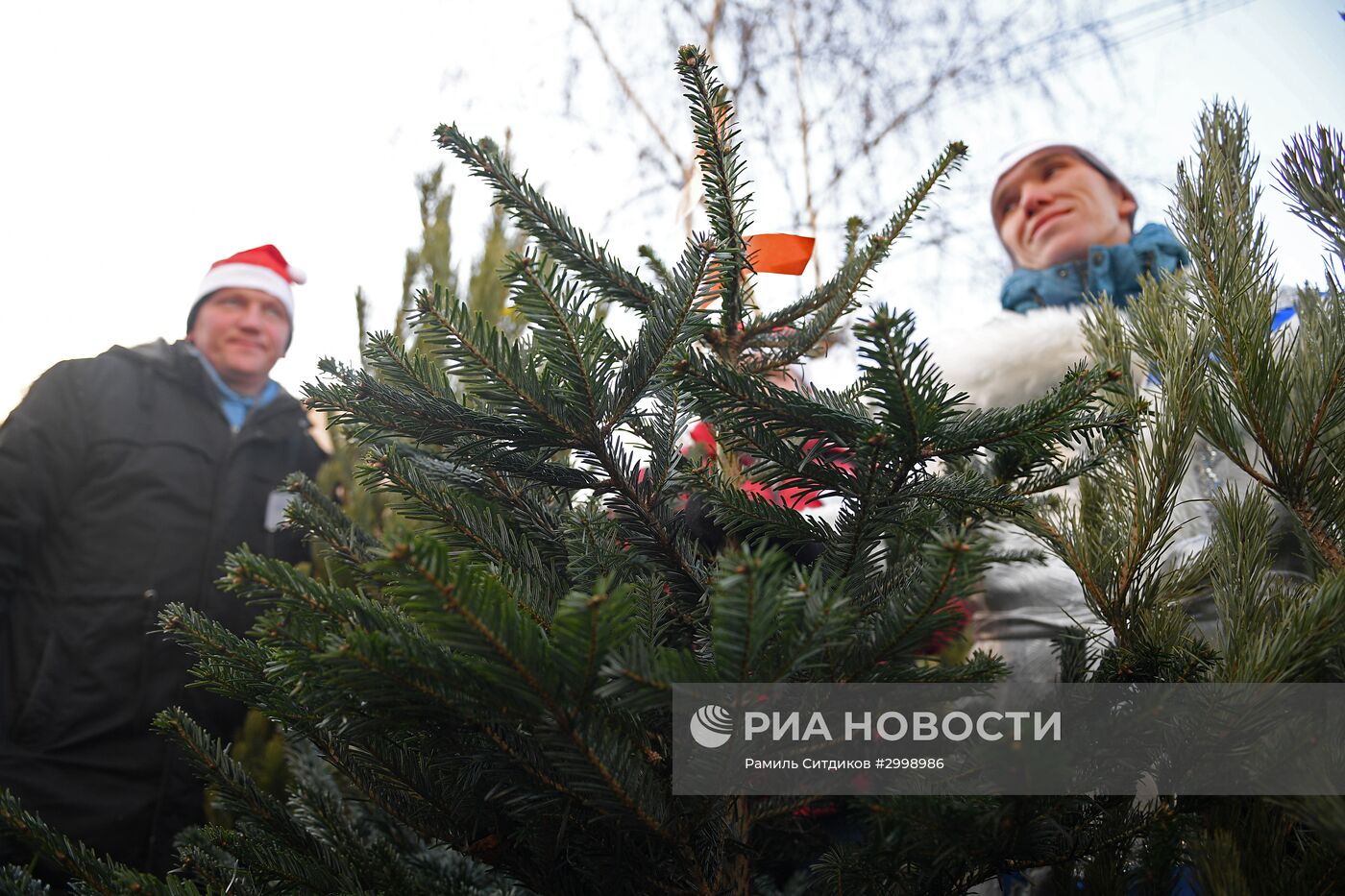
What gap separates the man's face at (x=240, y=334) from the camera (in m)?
3.14

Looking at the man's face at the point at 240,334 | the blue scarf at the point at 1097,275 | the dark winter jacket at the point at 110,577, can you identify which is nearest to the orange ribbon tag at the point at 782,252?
the blue scarf at the point at 1097,275

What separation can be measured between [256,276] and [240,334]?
0.74ft

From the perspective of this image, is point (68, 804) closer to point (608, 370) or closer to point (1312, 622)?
point (608, 370)

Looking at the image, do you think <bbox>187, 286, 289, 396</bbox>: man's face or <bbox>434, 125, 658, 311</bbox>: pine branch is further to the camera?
<bbox>187, 286, 289, 396</bbox>: man's face

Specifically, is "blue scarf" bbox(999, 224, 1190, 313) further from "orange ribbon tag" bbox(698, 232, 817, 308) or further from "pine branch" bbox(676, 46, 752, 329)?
"pine branch" bbox(676, 46, 752, 329)

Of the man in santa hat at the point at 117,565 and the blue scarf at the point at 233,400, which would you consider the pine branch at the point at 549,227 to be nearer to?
the man in santa hat at the point at 117,565

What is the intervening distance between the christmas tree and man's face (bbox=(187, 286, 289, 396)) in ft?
7.98

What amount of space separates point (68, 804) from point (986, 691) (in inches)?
99.0

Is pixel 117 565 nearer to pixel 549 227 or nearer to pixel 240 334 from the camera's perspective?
pixel 240 334

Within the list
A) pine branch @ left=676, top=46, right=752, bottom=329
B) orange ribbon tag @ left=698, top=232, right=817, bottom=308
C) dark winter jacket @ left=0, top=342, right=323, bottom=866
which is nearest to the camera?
pine branch @ left=676, top=46, right=752, bottom=329
